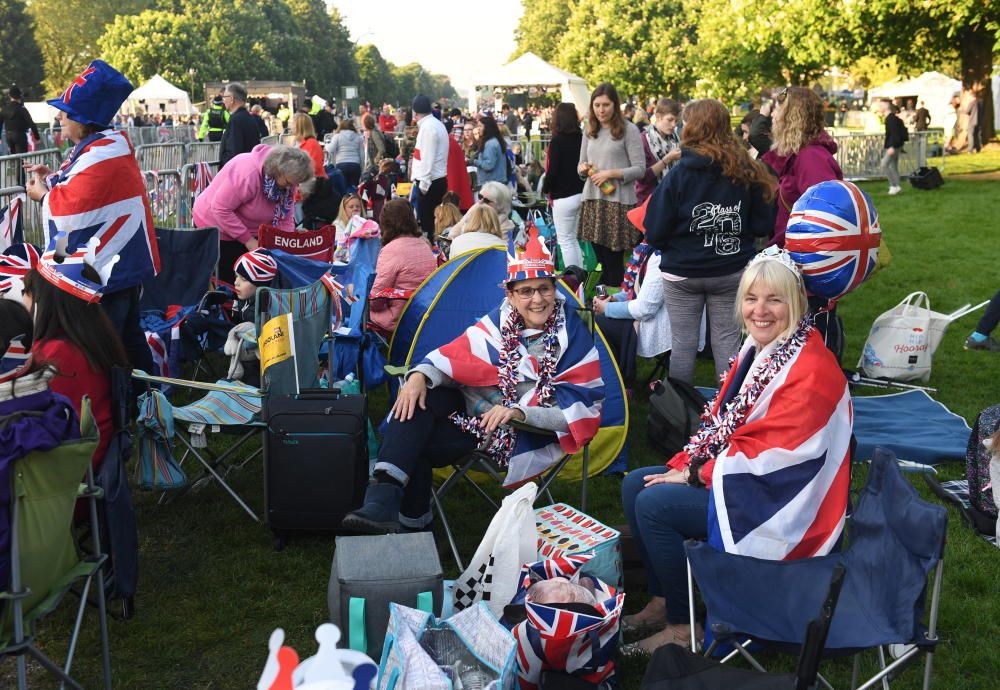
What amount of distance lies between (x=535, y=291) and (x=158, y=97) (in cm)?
4774

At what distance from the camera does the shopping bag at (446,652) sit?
2.69 metres

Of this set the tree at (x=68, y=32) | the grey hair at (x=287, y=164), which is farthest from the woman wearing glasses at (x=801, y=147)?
the tree at (x=68, y=32)

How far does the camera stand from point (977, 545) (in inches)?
180

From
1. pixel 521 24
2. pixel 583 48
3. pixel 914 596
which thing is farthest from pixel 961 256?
pixel 521 24

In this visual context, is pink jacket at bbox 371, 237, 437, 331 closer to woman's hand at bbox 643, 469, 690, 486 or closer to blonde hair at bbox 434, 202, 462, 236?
blonde hair at bbox 434, 202, 462, 236

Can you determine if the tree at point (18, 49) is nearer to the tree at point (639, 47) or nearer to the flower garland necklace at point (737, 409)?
the tree at point (639, 47)

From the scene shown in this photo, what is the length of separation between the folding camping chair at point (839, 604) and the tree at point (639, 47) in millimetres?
60612

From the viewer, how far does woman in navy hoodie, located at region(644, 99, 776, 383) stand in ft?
17.6

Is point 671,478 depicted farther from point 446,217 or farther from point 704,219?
point 446,217

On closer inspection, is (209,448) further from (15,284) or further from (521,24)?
(521,24)

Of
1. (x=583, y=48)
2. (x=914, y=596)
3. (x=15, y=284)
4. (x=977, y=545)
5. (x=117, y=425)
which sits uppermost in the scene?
(x=583, y=48)

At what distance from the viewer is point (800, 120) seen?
608 centimetres

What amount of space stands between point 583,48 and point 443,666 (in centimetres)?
6386

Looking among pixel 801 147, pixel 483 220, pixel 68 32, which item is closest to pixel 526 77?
pixel 483 220
